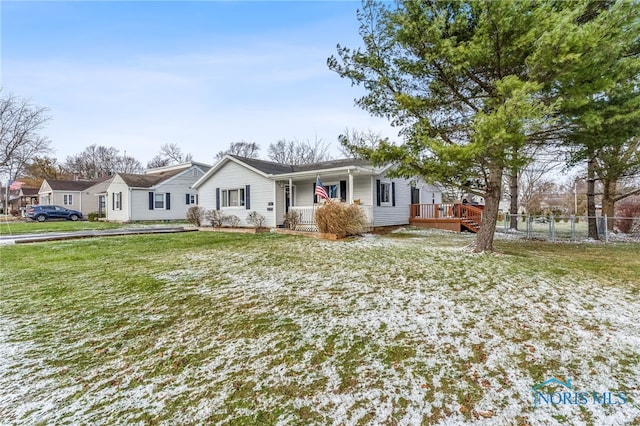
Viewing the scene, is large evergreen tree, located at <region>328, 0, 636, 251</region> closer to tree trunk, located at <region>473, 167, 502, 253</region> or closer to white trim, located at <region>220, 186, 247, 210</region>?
tree trunk, located at <region>473, 167, 502, 253</region>

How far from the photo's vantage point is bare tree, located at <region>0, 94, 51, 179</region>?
2444cm

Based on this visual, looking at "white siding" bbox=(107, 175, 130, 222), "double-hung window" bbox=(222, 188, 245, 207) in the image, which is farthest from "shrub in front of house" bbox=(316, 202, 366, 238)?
"white siding" bbox=(107, 175, 130, 222)

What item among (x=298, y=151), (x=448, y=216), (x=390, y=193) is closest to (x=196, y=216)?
(x=390, y=193)

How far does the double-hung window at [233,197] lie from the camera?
655 inches

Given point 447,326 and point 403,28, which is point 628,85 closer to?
point 403,28

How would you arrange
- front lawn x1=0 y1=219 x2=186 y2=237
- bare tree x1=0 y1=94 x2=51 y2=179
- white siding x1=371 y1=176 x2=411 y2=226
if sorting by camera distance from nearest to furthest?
1. white siding x1=371 y1=176 x2=411 y2=226
2. front lawn x1=0 y1=219 x2=186 y2=237
3. bare tree x1=0 y1=94 x2=51 y2=179

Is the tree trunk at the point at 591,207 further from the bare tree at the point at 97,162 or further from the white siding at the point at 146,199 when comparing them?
the bare tree at the point at 97,162

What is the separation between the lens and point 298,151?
4247cm

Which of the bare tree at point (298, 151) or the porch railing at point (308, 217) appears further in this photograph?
the bare tree at point (298, 151)

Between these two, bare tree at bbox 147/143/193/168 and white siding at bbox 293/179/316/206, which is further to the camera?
bare tree at bbox 147/143/193/168

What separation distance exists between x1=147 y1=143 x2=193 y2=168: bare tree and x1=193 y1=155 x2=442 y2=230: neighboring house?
108ft

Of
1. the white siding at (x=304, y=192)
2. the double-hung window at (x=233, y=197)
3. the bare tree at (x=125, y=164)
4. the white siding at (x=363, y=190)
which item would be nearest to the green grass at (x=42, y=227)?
the double-hung window at (x=233, y=197)

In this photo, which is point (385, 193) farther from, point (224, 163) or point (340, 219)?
point (224, 163)

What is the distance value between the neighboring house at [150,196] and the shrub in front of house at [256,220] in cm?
1198
